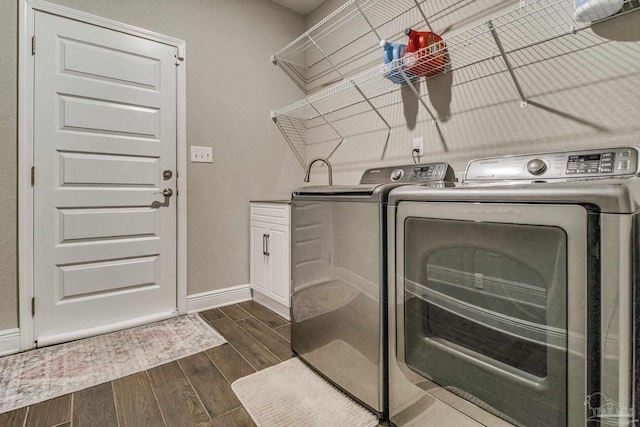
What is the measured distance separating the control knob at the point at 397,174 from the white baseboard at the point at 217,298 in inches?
59.6

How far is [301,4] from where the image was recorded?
2686mm

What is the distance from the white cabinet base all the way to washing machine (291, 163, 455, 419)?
52cm

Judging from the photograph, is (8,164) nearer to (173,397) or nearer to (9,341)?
(9,341)

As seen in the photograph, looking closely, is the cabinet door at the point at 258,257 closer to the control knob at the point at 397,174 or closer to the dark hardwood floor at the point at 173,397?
the dark hardwood floor at the point at 173,397

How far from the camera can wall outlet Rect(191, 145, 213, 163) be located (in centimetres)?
227

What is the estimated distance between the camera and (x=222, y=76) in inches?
95.0

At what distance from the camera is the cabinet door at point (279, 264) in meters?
2.06

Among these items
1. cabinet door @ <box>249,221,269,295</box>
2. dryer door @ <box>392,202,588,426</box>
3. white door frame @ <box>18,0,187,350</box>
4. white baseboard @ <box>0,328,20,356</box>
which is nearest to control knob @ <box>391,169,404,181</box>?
dryer door @ <box>392,202,588,426</box>

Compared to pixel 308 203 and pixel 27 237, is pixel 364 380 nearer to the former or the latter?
pixel 308 203

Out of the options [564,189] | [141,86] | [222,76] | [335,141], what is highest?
[222,76]

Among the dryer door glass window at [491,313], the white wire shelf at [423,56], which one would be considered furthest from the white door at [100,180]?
the dryer door glass window at [491,313]

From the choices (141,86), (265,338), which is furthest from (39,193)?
(265,338)

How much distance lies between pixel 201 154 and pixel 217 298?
114 cm

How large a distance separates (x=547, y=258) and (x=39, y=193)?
2.44 metres
